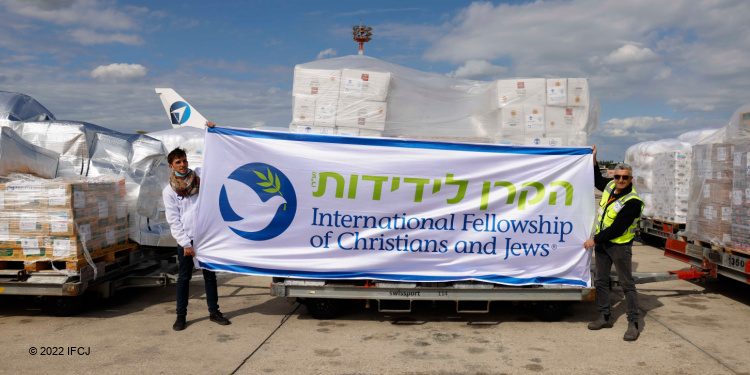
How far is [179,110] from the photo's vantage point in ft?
57.0

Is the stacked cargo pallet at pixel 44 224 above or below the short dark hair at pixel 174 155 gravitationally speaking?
below

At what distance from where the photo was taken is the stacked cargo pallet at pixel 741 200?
20.1 ft

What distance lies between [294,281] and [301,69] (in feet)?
9.34

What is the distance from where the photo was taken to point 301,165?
5762 mm

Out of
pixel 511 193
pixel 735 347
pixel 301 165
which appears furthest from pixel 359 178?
pixel 735 347

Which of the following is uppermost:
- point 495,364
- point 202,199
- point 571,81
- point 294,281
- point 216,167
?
point 571,81

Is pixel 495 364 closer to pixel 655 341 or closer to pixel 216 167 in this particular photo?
pixel 655 341

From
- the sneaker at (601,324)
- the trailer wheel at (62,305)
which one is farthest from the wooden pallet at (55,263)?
the sneaker at (601,324)

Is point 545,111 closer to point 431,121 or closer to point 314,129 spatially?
point 431,121

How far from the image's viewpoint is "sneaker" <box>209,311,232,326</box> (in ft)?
19.6

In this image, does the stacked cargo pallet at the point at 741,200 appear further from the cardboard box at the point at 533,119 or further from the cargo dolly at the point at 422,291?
the cardboard box at the point at 533,119

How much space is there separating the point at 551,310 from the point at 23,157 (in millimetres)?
7041

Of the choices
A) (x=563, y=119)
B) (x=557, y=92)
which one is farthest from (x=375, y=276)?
(x=557, y=92)

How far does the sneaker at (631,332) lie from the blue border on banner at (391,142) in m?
2.08
